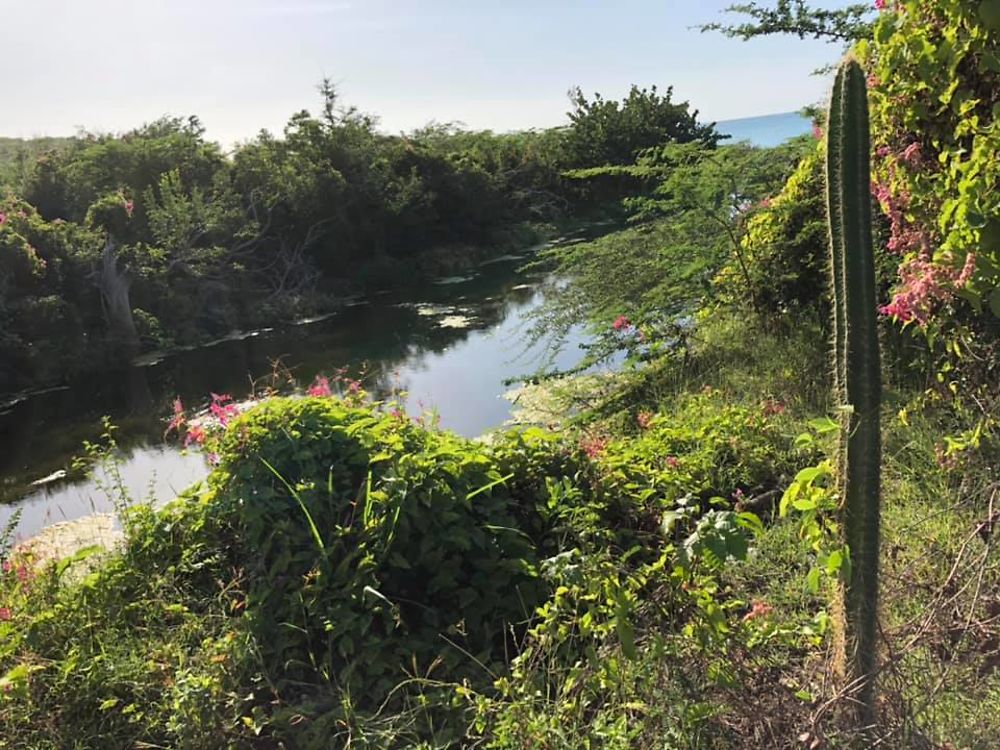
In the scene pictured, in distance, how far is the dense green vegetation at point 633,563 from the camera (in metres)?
1.38

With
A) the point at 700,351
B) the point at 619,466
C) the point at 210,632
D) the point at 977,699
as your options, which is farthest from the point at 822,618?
the point at 700,351

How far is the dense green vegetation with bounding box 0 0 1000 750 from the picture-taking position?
1.38 metres

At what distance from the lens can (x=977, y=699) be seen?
1.43 metres

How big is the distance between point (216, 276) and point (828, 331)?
11.8m

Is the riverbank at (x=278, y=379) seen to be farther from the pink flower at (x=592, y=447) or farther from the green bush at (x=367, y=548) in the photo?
the green bush at (x=367, y=548)

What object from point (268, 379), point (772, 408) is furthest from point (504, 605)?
point (268, 379)

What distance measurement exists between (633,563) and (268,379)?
282 inches

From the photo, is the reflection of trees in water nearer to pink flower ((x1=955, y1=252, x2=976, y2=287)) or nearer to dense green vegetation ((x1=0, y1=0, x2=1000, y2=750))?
dense green vegetation ((x1=0, y1=0, x2=1000, y2=750))

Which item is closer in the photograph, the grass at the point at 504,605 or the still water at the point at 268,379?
the grass at the point at 504,605

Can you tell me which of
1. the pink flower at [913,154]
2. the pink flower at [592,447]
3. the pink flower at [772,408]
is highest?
the pink flower at [913,154]

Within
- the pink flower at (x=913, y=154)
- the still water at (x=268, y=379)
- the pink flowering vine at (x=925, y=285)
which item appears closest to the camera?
the pink flowering vine at (x=925, y=285)

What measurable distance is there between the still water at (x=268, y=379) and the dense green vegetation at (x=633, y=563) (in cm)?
245

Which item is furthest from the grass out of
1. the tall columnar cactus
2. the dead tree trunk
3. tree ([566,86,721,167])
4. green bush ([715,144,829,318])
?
tree ([566,86,721,167])

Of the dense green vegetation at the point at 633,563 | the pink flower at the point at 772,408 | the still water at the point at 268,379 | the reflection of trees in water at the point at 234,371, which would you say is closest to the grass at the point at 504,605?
the dense green vegetation at the point at 633,563
